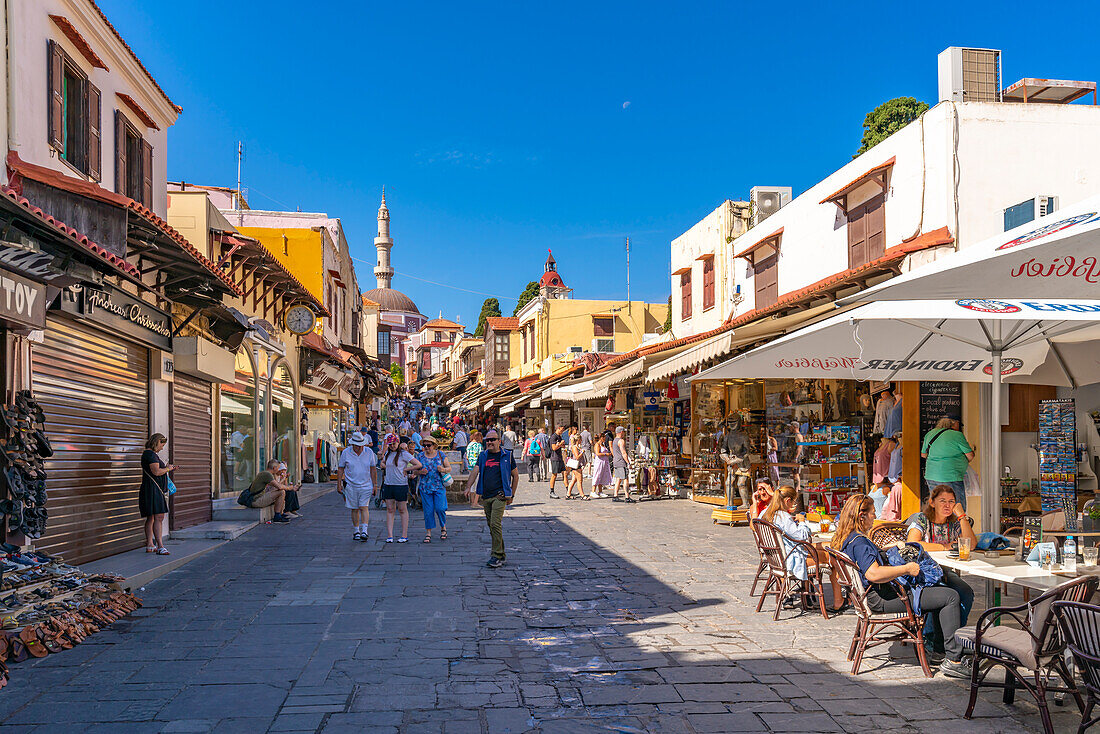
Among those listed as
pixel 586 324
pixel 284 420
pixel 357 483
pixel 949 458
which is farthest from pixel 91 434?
pixel 586 324

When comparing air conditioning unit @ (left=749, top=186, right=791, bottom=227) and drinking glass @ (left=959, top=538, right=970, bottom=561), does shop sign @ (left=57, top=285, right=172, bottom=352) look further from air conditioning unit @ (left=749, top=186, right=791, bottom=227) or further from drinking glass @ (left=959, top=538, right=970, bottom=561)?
air conditioning unit @ (left=749, top=186, right=791, bottom=227)

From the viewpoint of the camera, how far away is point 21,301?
6520 mm

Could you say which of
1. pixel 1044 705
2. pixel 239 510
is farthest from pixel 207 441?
pixel 1044 705

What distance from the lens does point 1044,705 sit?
4.24m

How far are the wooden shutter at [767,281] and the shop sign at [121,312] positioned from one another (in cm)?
1230

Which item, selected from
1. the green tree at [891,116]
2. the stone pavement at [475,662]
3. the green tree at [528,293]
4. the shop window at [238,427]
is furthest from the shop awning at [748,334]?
the green tree at [528,293]

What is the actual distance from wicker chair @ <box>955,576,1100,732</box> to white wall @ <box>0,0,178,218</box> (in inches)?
353

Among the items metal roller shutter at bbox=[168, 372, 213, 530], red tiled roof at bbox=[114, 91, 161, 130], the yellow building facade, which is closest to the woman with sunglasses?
metal roller shutter at bbox=[168, 372, 213, 530]

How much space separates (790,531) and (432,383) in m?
72.0

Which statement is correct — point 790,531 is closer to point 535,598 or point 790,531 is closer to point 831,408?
point 535,598

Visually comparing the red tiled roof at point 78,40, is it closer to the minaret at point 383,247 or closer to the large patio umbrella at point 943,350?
the large patio umbrella at point 943,350

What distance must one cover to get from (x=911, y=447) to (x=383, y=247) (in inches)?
3672

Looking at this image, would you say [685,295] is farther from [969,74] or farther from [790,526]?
[790,526]

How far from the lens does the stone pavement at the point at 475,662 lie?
15.4 feet
